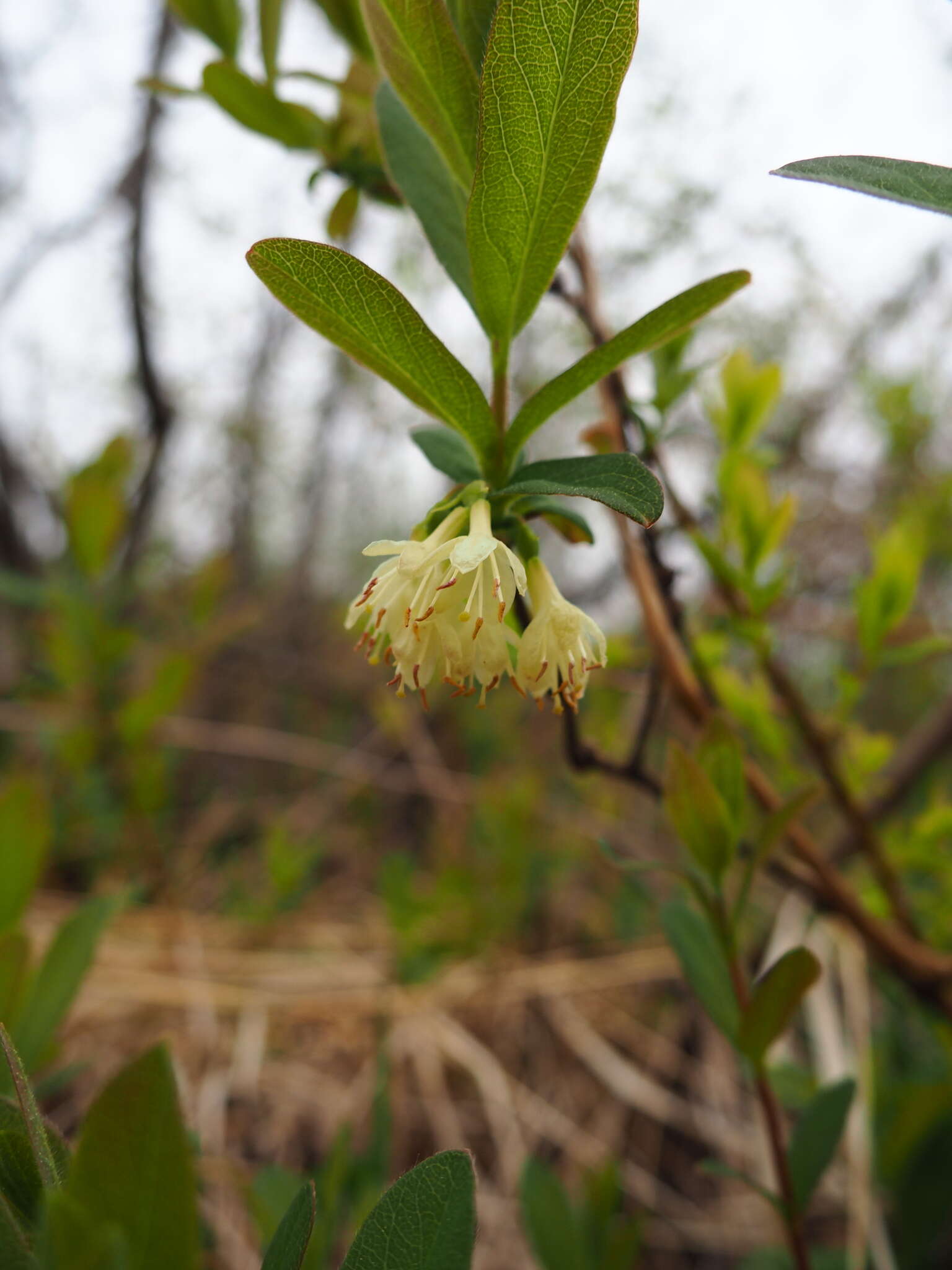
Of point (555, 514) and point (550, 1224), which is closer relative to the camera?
point (555, 514)

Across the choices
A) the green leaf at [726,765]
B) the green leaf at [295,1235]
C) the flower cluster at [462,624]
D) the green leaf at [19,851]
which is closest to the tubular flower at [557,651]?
the flower cluster at [462,624]

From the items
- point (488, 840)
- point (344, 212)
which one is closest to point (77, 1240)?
point (344, 212)

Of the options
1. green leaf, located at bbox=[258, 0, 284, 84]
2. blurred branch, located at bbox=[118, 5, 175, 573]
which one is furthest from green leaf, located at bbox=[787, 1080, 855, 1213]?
blurred branch, located at bbox=[118, 5, 175, 573]

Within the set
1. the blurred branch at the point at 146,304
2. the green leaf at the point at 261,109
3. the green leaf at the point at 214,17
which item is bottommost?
the green leaf at the point at 261,109

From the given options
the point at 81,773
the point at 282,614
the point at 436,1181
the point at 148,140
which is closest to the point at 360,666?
the point at 282,614

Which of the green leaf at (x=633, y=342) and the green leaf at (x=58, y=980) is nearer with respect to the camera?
the green leaf at (x=633, y=342)

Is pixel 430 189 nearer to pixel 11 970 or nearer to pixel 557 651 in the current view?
pixel 557 651

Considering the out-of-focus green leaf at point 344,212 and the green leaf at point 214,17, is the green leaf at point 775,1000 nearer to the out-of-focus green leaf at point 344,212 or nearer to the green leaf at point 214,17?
the out-of-focus green leaf at point 344,212
